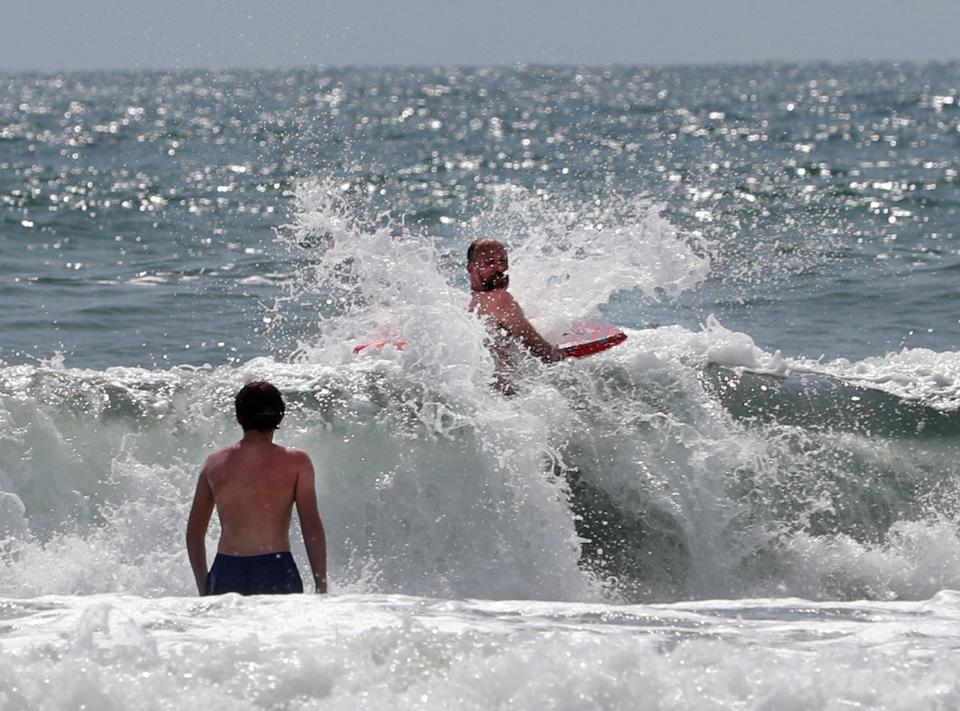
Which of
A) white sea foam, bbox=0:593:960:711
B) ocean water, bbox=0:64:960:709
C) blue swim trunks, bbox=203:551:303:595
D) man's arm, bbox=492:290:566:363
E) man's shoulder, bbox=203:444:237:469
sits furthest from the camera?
man's arm, bbox=492:290:566:363

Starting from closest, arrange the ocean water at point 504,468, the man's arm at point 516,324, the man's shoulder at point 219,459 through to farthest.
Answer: the ocean water at point 504,468, the man's shoulder at point 219,459, the man's arm at point 516,324

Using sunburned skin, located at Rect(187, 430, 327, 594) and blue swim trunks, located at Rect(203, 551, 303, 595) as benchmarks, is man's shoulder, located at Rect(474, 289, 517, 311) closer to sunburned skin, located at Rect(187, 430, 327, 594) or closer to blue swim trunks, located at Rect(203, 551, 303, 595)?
sunburned skin, located at Rect(187, 430, 327, 594)

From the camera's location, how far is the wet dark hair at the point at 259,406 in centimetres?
611

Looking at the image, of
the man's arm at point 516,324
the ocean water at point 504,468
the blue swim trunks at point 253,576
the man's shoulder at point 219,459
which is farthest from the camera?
the man's arm at point 516,324

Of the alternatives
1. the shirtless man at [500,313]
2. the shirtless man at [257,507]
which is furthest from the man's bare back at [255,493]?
the shirtless man at [500,313]

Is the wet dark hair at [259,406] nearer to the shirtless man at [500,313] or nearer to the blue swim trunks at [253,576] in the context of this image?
the blue swim trunks at [253,576]

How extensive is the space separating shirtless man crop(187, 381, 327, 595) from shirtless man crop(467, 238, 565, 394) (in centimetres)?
276

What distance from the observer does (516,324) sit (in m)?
8.76

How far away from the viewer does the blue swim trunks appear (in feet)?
20.0

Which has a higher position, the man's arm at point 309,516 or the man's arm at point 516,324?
the man's arm at point 516,324

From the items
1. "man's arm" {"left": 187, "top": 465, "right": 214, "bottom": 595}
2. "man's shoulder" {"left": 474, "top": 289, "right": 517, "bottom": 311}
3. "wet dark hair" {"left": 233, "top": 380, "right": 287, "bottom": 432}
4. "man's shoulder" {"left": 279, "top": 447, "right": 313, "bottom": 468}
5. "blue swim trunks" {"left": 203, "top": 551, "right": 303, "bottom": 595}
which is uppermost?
"man's shoulder" {"left": 474, "top": 289, "right": 517, "bottom": 311}

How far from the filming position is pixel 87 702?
4.77 meters

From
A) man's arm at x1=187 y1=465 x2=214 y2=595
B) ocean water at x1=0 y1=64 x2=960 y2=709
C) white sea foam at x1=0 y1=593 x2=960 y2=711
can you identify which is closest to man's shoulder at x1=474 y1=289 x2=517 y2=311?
ocean water at x1=0 y1=64 x2=960 y2=709

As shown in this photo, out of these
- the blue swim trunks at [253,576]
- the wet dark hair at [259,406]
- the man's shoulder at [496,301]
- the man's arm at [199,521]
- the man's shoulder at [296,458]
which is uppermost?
the man's shoulder at [496,301]
